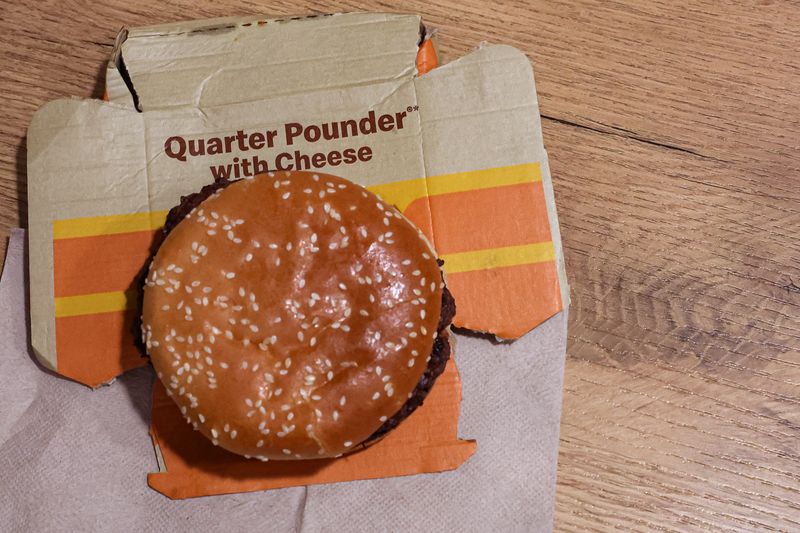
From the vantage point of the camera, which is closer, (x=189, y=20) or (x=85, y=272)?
(x=85, y=272)

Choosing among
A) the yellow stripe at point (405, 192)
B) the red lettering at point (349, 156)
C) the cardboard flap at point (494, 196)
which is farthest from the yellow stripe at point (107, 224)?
the cardboard flap at point (494, 196)

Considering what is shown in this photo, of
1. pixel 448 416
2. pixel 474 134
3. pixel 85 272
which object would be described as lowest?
pixel 448 416

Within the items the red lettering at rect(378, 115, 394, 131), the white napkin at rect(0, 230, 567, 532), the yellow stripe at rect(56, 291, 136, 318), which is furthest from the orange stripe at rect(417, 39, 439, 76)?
the yellow stripe at rect(56, 291, 136, 318)

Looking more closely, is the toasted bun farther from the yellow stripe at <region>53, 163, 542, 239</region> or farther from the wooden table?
the wooden table

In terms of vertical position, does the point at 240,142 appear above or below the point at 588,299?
above

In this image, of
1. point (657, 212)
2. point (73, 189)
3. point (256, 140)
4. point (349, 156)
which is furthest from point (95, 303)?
point (657, 212)

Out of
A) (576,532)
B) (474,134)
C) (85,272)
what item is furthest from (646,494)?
(85,272)

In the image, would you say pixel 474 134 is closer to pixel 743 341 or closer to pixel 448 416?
pixel 448 416
